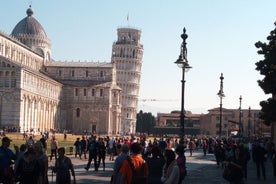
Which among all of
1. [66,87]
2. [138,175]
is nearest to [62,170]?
[138,175]

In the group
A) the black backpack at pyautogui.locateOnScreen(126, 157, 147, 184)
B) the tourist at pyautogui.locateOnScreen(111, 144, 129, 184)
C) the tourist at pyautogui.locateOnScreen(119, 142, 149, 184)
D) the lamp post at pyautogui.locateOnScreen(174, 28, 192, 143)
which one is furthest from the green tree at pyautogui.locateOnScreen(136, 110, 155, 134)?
the black backpack at pyautogui.locateOnScreen(126, 157, 147, 184)

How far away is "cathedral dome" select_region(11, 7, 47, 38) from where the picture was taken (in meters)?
119

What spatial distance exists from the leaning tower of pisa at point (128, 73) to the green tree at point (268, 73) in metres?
105

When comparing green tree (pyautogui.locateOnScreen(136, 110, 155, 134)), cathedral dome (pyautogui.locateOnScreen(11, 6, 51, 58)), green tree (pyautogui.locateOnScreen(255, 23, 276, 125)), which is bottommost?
green tree (pyautogui.locateOnScreen(136, 110, 155, 134))

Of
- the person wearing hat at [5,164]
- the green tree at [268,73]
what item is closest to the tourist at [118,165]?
the person wearing hat at [5,164]

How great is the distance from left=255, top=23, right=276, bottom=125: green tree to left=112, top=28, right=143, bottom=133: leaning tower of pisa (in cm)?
10514

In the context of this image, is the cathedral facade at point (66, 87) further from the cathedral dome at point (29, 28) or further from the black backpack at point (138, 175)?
the black backpack at point (138, 175)

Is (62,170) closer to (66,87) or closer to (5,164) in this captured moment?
(5,164)

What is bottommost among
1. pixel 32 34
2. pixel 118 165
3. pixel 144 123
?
pixel 144 123

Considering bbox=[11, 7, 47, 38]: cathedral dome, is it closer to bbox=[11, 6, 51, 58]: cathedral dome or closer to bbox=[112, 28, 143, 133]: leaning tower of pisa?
bbox=[11, 6, 51, 58]: cathedral dome

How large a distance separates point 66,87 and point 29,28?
48.2 ft

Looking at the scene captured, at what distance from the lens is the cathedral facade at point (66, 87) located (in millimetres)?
95562

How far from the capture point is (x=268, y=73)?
105ft

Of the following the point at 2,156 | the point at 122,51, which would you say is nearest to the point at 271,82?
the point at 2,156
